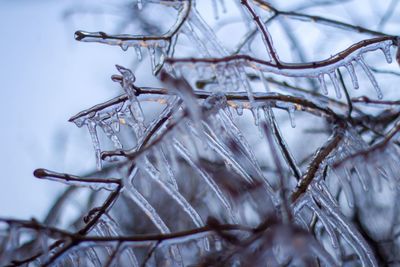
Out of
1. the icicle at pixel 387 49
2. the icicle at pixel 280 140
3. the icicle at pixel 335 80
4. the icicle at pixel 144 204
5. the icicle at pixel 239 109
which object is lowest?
the icicle at pixel 144 204

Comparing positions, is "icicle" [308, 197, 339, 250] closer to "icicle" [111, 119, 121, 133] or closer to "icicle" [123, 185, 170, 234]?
"icicle" [123, 185, 170, 234]

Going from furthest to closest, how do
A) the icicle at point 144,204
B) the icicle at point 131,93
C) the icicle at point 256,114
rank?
the icicle at point 256,114 → the icicle at point 131,93 → the icicle at point 144,204

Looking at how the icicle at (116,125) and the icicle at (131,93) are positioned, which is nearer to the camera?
the icicle at (131,93)

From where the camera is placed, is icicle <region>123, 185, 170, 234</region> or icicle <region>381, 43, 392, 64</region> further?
icicle <region>381, 43, 392, 64</region>

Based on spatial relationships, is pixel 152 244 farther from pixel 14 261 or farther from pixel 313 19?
pixel 313 19

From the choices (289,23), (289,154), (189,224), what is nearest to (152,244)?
(289,154)

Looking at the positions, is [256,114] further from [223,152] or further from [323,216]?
[323,216]

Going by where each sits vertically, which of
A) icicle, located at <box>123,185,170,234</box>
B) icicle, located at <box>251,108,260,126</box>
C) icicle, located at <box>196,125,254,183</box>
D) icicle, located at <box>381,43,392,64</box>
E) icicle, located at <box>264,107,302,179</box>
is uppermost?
icicle, located at <box>381,43,392,64</box>

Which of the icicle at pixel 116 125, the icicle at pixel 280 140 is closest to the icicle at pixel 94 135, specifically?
the icicle at pixel 116 125

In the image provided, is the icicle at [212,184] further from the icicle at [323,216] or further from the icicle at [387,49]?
the icicle at [387,49]

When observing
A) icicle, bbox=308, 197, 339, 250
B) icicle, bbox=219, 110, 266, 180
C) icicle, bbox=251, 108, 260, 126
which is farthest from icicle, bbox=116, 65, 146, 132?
icicle, bbox=308, 197, 339, 250

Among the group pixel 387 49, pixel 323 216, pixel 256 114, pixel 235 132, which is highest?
pixel 387 49

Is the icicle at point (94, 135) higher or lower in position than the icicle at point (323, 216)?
higher

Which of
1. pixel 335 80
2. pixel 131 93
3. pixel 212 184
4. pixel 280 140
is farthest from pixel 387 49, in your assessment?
pixel 131 93
